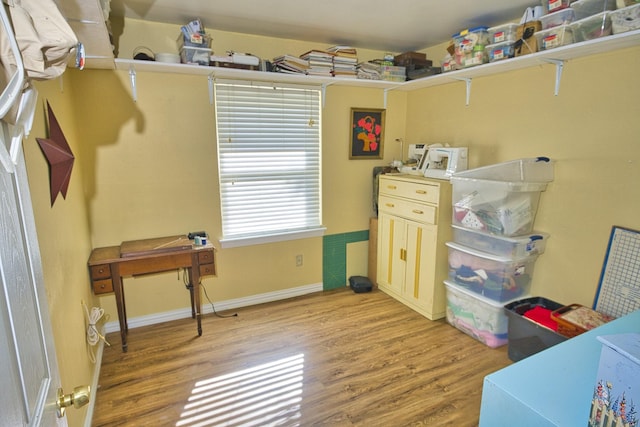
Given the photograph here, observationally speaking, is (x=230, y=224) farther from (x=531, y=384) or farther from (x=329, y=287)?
(x=531, y=384)

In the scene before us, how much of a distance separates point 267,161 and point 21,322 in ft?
8.62

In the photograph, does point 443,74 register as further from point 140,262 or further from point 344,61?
point 140,262

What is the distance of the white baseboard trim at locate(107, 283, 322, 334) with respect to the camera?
2912mm

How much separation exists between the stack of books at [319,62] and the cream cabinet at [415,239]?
1.14m

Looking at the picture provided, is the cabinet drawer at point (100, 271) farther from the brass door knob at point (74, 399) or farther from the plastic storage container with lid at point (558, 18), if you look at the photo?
the plastic storage container with lid at point (558, 18)

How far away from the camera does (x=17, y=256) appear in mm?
669

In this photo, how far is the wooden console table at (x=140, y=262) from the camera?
8.02 feet

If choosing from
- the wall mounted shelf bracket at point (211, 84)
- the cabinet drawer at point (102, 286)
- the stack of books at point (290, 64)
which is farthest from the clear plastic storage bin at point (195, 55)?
the cabinet drawer at point (102, 286)

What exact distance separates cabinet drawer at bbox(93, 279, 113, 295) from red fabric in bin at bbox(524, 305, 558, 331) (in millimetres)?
2922

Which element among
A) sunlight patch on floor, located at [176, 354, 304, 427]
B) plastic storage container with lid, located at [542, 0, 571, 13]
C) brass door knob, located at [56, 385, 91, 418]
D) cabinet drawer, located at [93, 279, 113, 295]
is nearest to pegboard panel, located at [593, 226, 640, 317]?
plastic storage container with lid, located at [542, 0, 571, 13]

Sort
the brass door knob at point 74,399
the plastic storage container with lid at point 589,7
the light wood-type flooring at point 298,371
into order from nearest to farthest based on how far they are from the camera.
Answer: the brass door knob at point 74,399, the plastic storage container with lid at point 589,7, the light wood-type flooring at point 298,371

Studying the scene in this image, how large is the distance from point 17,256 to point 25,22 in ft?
1.52

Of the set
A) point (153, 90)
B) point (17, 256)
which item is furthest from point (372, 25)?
point (17, 256)

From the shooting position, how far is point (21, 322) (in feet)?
2.14
